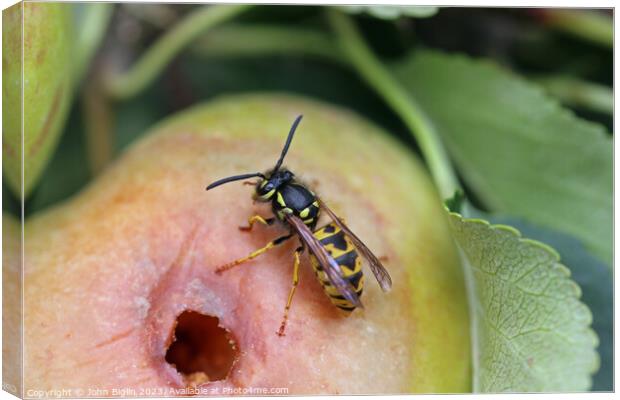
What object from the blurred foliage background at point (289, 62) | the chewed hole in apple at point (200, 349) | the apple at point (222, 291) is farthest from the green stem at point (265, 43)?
the chewed hole in apple at point (200, 349)

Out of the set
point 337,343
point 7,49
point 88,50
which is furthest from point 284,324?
point 88,50

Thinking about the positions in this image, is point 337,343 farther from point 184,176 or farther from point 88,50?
point 88,50

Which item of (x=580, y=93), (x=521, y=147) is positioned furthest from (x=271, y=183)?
(x=580, y=93)

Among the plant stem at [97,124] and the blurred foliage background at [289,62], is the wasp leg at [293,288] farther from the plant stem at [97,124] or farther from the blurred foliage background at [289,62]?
the plant stem at [97,124]

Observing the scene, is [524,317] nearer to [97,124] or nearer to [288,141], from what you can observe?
[288,141]

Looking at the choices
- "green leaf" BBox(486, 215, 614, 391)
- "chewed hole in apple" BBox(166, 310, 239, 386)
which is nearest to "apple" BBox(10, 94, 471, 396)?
"chewed hole in apple" BBox(166, 310, 239, 386)

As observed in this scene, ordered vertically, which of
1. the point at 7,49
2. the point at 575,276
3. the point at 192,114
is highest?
the point at 7,49
